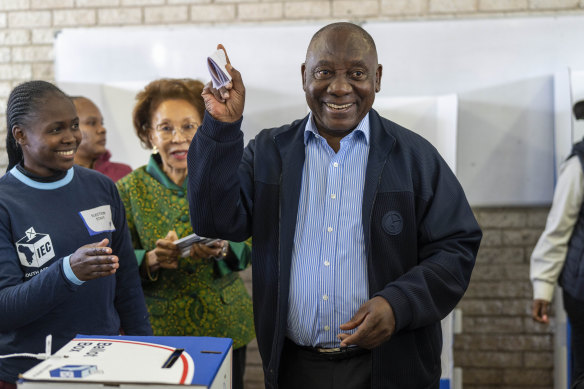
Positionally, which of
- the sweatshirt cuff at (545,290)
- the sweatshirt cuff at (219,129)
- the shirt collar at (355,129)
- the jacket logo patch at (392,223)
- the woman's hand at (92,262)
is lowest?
the sweatshirt cuff at (545,290)

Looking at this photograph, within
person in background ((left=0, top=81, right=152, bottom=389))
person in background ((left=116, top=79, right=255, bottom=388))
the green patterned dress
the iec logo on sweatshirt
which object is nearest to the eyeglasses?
person in background ((left=116, top=79, right=255, bottom=388))

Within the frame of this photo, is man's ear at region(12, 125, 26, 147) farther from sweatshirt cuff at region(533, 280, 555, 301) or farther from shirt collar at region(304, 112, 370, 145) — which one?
sweatshirt cuff at region(533, 280, 555, 301)

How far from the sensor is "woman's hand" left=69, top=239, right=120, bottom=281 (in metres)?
1.18

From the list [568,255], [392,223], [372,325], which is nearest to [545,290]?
[568,255]

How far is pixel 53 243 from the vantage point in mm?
1335

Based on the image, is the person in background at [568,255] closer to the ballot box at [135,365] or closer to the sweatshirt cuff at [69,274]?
the ballot box at [135,365]

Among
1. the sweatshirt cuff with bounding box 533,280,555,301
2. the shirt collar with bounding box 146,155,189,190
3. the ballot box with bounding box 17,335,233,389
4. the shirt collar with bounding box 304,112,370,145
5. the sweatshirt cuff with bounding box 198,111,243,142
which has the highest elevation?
the shirt collar with bounding box 304,112,370,145

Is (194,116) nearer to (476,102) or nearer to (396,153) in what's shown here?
(396,153)

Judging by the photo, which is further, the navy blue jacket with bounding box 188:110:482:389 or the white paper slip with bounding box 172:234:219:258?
the white paper slip with bounding box 172:234:219:258

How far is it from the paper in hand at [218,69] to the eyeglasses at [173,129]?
2.97ft

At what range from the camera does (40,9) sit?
3266 mm

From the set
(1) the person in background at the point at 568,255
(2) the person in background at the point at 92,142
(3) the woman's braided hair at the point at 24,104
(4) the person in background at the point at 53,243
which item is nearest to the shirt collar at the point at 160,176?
(4) the person in background at the point at 53,243

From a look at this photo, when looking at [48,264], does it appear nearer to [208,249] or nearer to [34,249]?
[34,249]

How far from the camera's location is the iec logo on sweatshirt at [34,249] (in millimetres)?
1298
